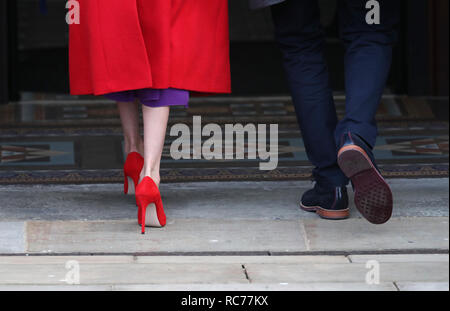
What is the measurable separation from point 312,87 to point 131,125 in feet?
1.77

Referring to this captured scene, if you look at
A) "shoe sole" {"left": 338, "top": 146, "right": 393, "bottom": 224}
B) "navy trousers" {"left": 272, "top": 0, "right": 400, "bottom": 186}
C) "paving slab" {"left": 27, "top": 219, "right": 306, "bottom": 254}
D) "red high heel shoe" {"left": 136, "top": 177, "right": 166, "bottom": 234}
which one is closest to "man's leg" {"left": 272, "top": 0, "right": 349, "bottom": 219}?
"navy trousers" {"left": 272, "top": 0, "right": 400, "bottom": 186}

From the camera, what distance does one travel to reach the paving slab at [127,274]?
6.21ft

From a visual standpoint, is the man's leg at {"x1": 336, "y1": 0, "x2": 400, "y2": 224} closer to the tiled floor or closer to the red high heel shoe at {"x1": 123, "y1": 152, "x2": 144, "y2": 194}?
the red high heel shoe at {"x1": 123, "y1": 152, "x2": 144, "y2": 194}

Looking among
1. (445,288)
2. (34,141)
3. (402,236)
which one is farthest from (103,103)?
(445,288)

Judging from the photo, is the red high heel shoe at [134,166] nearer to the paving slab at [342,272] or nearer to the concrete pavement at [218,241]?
the concrete pavement at [218,241]

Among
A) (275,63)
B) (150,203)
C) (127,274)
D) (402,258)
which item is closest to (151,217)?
(150,203)

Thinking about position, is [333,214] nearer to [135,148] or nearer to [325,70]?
[325,70]

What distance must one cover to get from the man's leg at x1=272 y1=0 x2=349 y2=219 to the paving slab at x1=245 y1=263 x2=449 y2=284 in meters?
0.50

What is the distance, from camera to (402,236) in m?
2.31

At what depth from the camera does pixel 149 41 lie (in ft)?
→ 7.93

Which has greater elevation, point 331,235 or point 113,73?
point 113,73

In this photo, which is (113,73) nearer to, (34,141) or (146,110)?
(146,110)

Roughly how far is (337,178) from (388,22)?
0.45 meters

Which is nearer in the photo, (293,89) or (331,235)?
(331,235)
